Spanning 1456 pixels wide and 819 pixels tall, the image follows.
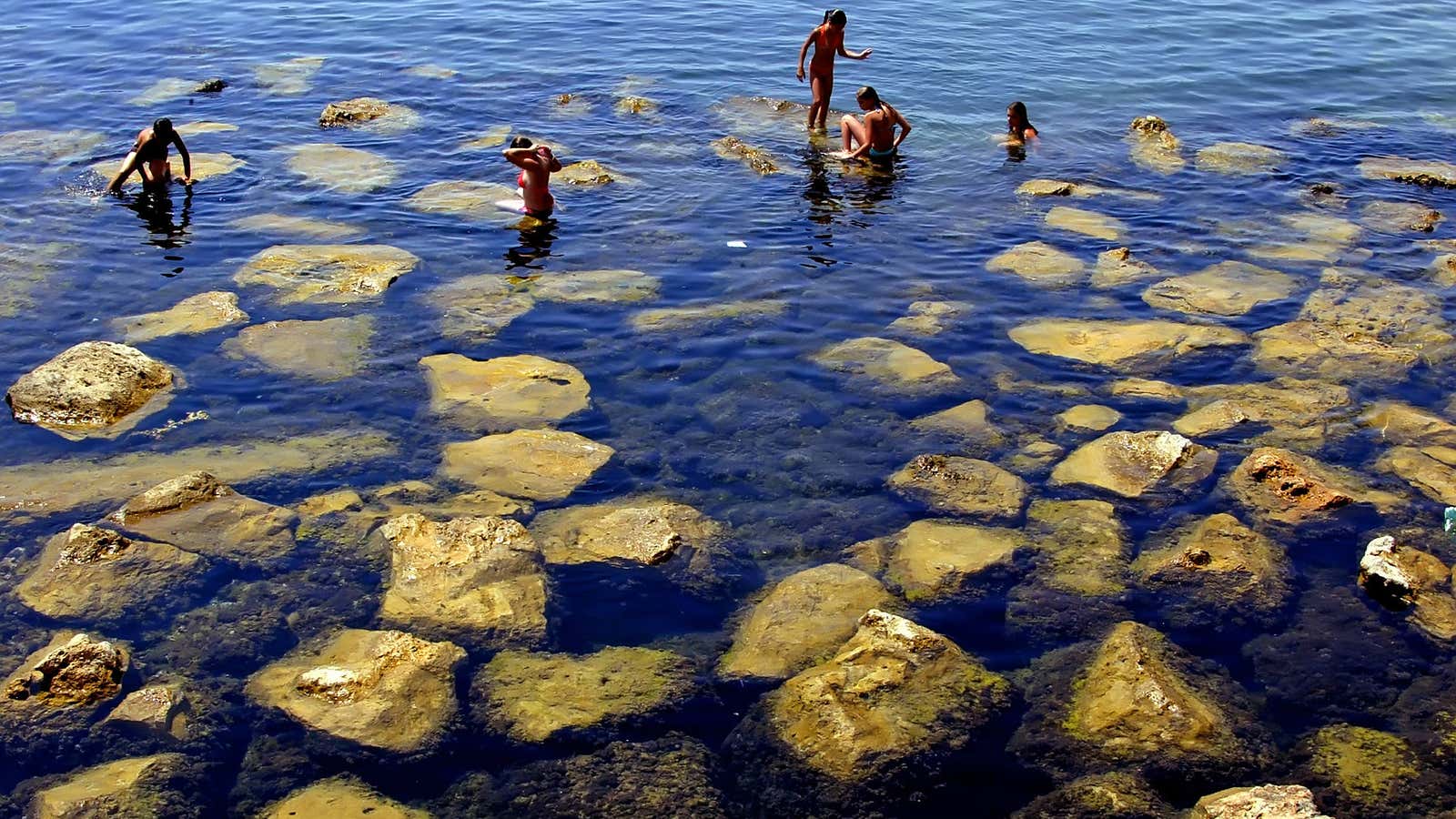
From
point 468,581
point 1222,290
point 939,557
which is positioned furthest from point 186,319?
point 1222,290

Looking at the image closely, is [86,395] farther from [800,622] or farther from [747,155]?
[747,155]

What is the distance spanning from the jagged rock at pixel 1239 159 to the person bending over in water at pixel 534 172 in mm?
9998

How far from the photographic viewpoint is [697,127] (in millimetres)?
19125

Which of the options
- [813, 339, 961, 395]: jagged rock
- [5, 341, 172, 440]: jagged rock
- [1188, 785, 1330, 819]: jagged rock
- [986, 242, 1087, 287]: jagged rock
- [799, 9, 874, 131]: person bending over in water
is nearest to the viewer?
[1188, 785, 1330, 819]: jagged rock

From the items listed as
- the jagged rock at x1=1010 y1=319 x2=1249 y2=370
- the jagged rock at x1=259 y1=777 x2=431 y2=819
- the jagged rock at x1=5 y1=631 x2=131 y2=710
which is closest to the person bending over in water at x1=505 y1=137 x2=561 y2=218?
the jagged rock at x1=1010 y1=319 x2=1249 y2=370

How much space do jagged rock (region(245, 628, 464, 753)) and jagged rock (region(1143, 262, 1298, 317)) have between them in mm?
9186

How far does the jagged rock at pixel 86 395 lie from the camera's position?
10.4m

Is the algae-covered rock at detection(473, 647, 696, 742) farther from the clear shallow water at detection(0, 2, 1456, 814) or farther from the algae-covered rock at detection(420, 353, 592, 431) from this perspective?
the algae-covered rock at detection(420, 353, 592, 431)

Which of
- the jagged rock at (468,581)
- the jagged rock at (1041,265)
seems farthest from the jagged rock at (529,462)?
the jagged rock at (1041,265)

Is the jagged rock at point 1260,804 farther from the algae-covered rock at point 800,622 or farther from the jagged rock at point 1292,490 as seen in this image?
the jagged rock at point 1292,490

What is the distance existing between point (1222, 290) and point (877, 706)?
8.50 meters

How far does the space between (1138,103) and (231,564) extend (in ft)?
59.1

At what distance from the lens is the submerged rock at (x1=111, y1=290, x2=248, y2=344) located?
39.6 feet

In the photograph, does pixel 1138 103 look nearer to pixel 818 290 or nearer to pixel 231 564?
pixel 818 290
